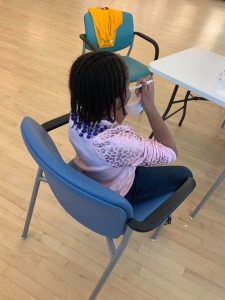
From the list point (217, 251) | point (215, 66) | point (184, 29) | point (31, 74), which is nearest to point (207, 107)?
point (215, 66)

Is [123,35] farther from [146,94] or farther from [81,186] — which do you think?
[81,186]

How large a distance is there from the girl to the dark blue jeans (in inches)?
4.7

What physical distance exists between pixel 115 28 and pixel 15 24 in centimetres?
201

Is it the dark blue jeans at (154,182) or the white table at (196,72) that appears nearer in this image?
the dark blue jeans at (154,182)

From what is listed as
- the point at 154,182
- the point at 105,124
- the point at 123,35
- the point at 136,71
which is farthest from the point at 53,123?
the point at 123,35

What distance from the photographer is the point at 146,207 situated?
3.52ft

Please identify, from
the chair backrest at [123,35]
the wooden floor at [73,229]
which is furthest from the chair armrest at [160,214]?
the chair backrest at [123,35]

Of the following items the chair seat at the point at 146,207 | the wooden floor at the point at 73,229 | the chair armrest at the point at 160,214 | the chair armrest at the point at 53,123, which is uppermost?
the chair armrest at the point at 160,214

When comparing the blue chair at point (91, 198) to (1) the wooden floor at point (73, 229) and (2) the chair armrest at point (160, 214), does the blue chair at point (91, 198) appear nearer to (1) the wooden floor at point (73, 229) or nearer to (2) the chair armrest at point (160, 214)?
(2) the chair armrest at point (160, 214)

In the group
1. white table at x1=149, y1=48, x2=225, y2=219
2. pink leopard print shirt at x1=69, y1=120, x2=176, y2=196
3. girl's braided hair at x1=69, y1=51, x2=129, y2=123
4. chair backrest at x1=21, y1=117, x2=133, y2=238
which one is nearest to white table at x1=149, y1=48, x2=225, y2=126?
white table at x1=149, y1=48, x2=225, y2=219

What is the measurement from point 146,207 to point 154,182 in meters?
0.12

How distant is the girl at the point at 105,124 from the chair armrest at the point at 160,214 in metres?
0.12

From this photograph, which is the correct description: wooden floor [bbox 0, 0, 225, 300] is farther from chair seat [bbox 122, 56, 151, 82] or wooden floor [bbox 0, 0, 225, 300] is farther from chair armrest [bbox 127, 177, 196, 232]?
chair armrest [bbox 127, 177, 196, 232]

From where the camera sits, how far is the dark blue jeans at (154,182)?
112 centimetres
